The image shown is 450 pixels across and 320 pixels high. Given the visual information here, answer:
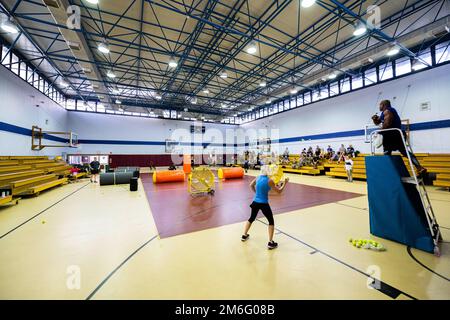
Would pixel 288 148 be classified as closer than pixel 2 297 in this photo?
No

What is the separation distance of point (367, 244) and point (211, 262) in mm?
2581

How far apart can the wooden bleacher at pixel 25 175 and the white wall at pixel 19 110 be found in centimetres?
112

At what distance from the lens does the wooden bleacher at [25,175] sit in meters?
6.01

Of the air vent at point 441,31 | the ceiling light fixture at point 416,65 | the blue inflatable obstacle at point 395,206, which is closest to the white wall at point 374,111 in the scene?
the ceiling light fixture at point 416,65

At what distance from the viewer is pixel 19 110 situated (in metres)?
9.60

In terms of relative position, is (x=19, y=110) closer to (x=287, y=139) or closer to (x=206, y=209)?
(x=206, y=209)

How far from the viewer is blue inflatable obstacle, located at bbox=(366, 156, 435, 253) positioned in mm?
2826

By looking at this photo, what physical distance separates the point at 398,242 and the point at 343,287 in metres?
1.98

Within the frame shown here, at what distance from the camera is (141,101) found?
63.3 feet

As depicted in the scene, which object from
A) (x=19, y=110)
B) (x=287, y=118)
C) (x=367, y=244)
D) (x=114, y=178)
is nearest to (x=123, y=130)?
(x=19, y=110)

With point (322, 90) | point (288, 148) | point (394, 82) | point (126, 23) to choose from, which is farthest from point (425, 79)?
point (126, 23)

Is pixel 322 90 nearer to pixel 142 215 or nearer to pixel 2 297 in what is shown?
pixel 142 215

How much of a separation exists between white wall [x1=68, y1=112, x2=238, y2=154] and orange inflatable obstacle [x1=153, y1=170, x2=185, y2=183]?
1212 cm

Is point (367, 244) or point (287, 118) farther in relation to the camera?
point (287, 118)
